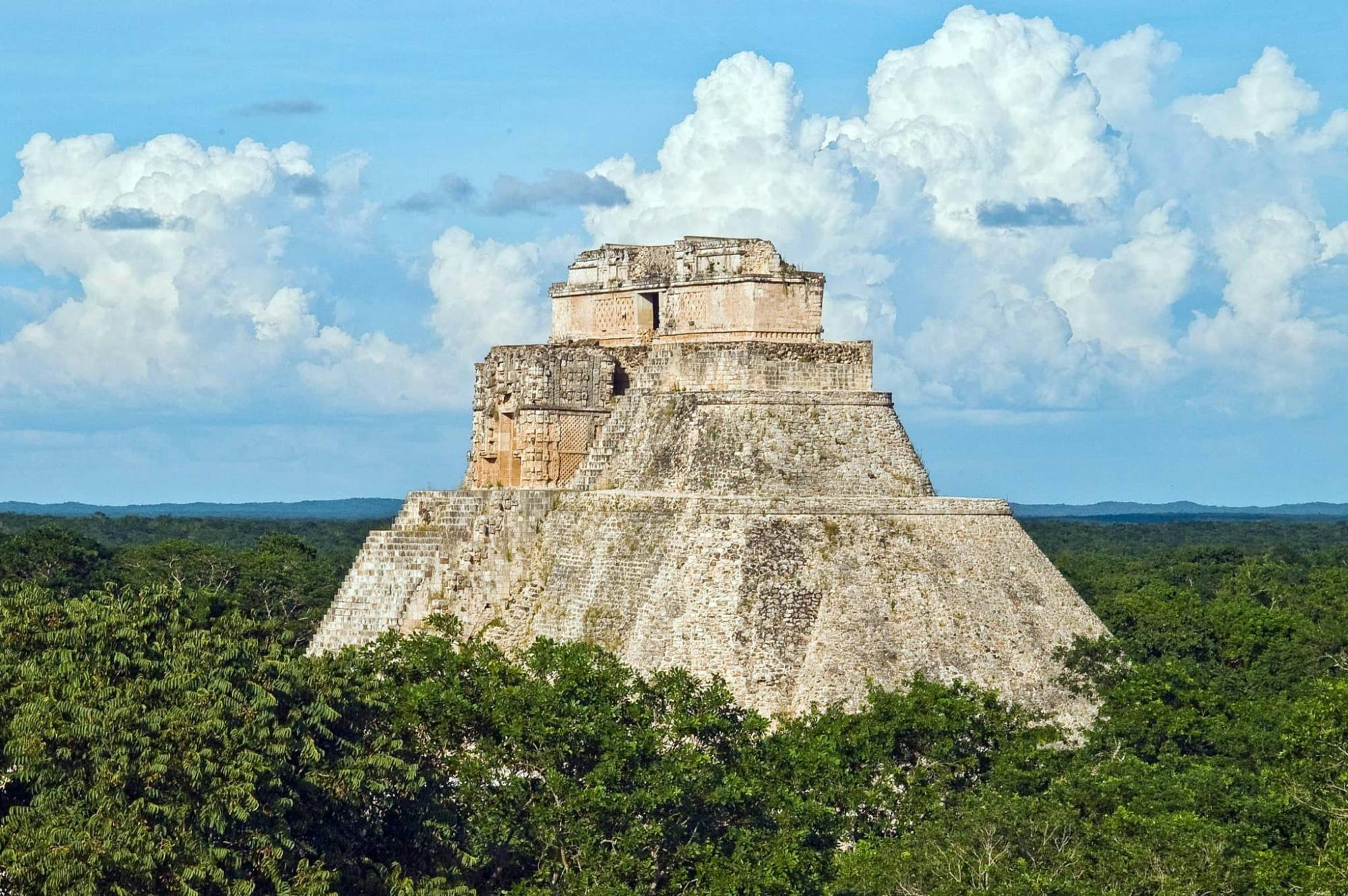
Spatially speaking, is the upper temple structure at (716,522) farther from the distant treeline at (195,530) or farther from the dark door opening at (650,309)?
the distant treeline at (195,530)

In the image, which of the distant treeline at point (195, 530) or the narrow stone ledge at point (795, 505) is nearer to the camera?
the narrow stone ledge at point (795, 505)

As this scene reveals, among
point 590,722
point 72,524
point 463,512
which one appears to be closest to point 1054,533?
point 72,524

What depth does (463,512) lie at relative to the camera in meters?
37.7

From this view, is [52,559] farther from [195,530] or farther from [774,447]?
[195,530]

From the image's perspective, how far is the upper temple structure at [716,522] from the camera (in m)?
33.2

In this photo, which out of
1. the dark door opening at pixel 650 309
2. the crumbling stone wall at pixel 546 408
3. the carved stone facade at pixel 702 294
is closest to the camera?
the carved stone facade at pixel 702 294

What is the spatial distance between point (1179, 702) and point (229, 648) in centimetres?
1611

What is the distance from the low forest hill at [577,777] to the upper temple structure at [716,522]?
1.20 metres

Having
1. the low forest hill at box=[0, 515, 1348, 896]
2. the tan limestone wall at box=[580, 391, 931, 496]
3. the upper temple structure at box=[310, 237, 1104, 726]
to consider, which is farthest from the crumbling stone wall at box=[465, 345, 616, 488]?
the low forest hill at box=[0, 515, 1348, 896]

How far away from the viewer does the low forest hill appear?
931 inches

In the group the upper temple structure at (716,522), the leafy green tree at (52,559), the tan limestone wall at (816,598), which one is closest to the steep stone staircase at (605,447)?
the upper temple structure at (716,522)

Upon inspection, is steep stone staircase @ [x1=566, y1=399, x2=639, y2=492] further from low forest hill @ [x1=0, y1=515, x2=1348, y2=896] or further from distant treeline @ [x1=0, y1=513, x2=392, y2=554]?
distant treeline @ [x1=0, y1=513, x2=392, y2=554]

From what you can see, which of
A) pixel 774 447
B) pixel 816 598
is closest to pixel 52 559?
pixel 774 447

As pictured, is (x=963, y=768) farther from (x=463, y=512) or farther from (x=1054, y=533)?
(x=1054, y=533)
